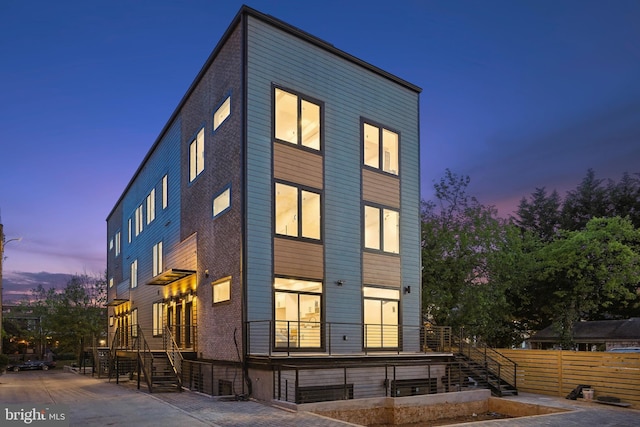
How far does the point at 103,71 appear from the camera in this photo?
2681cm

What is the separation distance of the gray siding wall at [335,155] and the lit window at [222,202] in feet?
4.75

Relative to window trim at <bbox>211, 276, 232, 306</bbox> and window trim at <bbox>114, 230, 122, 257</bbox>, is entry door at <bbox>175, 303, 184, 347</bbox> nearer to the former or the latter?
window trim at <bbox>211, 276, 232, 306</bbox>

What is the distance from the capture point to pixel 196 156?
20844mm

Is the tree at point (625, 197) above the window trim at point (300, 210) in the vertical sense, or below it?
above

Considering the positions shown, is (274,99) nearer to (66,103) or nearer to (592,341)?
(66,103)

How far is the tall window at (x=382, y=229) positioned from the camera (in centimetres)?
1922

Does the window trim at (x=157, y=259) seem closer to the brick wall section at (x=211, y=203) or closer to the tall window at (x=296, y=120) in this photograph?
the brick wall section at (x=211, y=203)

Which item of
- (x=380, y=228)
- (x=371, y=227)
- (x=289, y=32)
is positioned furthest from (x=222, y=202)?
(x=289, y=32)

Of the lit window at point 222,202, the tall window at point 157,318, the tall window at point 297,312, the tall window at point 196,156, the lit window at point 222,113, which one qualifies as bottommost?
the tall window at point 157,318

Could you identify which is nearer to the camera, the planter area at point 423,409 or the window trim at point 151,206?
the planter area at point 423,409

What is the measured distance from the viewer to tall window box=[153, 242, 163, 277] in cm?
2553

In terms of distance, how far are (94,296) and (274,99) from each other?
40227 mm

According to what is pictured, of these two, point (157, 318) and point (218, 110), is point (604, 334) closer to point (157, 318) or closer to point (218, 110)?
point (157, 318)

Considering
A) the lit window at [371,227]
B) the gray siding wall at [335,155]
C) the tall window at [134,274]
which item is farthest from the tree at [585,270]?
the tall window at [134,274]
